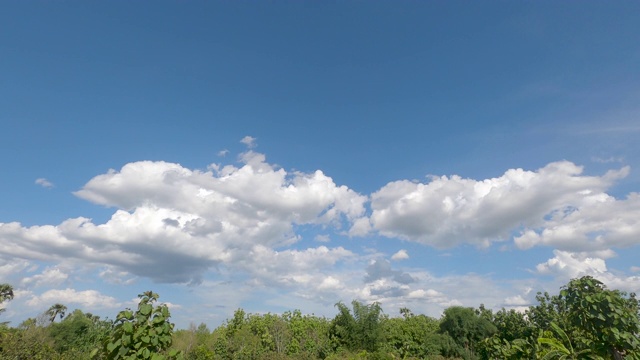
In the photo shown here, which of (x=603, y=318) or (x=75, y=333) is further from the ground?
(x=603, y=318)

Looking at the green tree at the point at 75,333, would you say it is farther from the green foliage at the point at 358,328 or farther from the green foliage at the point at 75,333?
the green foliage at the point at 358,328

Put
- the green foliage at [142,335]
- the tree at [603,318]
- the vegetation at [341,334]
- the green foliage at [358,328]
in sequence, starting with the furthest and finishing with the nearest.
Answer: the green foliage at [358,328]
the vegetation at [341,334]
the tree at [603,318]
the green foliage at [142,335]

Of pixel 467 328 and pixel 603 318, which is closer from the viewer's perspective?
pixel 603 318

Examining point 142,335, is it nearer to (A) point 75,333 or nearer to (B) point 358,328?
(B) point 358,328

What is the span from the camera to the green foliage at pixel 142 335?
719 centimetres

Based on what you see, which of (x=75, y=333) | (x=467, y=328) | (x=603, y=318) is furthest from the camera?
(x=75, y=333)

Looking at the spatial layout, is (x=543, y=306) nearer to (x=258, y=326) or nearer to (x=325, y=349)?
(x=325, y=349)

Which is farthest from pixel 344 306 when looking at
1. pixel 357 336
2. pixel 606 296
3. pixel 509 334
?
pixel 606 296

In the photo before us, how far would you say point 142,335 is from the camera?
289 inches

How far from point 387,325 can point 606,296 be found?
49084mm

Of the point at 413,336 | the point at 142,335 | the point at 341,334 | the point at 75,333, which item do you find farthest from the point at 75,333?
the point at 142,335

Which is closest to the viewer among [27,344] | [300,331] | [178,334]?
[27,344]

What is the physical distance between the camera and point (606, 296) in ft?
36.6

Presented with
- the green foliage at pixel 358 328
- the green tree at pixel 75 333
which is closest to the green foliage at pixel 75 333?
the green tree at pixel 75 333
